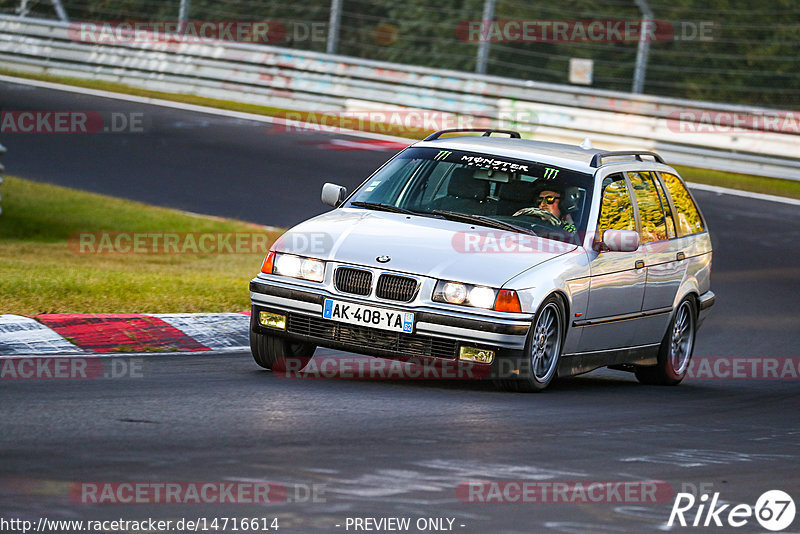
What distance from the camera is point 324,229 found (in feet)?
28.3

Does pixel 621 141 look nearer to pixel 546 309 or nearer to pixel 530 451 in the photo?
pixel 546 309

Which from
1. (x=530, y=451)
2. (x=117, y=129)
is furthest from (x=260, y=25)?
(x=530, y=451)

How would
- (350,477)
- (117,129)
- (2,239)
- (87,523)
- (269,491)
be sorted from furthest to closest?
(117,129)
(2,239)
(350,477)
(269,491)
(87,523)

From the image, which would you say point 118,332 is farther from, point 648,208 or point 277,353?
point 648,208

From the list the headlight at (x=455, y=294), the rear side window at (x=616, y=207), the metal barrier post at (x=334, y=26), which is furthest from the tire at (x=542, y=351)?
the metal barrier post at (x=334, y=26)

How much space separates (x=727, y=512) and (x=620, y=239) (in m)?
3.21

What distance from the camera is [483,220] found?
880cm

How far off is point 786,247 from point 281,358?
33.5 feet

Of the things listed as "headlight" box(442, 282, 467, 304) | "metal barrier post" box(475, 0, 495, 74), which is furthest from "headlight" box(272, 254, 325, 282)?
"metal barrier post" box(475, 0, 495, 74)

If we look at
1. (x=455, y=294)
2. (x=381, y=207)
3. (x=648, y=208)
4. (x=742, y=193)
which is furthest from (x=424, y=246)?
(x=742, y=193)

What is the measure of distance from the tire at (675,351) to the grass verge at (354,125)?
441 inches

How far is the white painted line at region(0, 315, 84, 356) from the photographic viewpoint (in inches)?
348

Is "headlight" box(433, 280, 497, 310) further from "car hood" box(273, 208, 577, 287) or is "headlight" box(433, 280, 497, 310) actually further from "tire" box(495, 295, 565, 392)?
"tire" box(495, 295, 565, 392)

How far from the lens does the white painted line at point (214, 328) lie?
9961mm
